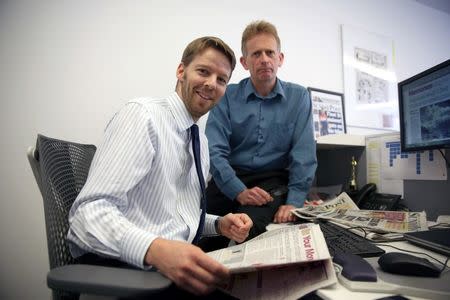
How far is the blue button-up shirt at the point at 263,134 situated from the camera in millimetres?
1214

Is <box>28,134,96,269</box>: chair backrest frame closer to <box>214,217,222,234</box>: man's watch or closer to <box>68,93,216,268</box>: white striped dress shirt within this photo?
<box>68,93,216,268</box>: white striped dress shirt

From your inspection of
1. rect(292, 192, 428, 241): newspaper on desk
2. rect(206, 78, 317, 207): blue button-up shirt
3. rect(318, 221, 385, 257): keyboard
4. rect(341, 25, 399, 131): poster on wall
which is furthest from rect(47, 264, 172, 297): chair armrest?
rect(341, 25, 399, 131): poster on wall

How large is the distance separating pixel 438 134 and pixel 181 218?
0.91 meters

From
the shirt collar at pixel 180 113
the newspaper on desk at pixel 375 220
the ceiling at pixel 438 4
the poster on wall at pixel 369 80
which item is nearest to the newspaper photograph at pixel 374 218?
the newspaper on desk at pixel 375 220

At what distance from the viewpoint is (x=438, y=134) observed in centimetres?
88

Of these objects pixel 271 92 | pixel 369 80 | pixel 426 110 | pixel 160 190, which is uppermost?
pixel 369 80

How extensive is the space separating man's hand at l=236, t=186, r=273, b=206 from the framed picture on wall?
908 millimetres

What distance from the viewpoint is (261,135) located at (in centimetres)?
128

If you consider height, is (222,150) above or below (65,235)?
above

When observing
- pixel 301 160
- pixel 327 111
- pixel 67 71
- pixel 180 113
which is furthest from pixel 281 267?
pixel 327 111

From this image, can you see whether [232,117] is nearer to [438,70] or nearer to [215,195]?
[215,195]

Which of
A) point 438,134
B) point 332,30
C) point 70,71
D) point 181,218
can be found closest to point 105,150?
point 181,218

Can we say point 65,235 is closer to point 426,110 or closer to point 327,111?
point 426,110

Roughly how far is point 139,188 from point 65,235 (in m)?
0.18
